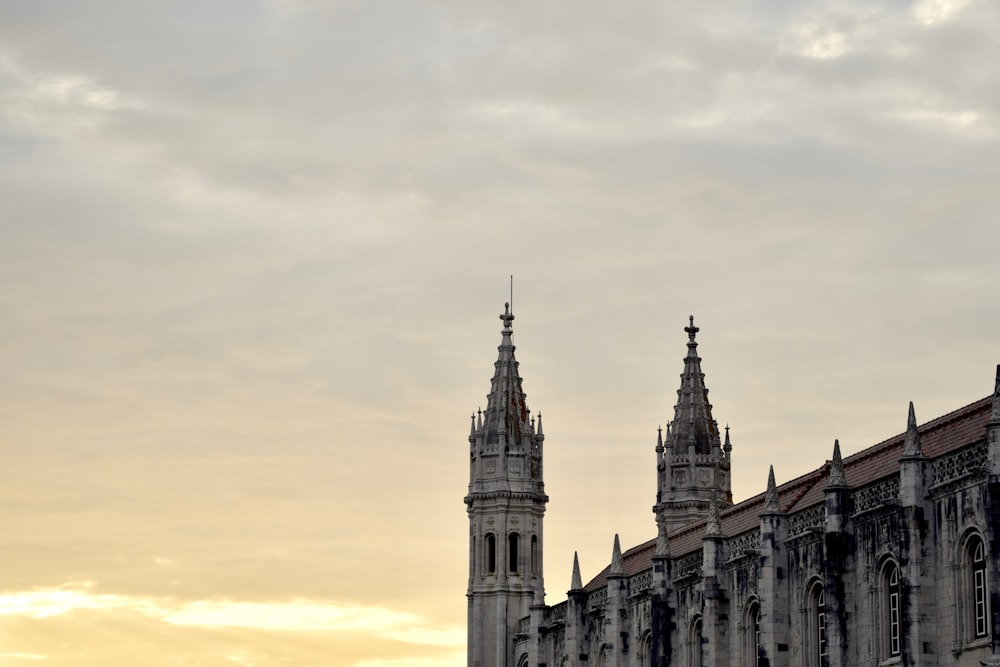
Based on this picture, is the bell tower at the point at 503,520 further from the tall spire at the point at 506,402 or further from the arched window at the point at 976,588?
the arched window at the point at 976,588

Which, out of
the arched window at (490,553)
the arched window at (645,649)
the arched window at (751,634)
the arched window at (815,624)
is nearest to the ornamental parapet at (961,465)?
the arched window at (815,624)

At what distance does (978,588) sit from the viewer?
54969 millimetres

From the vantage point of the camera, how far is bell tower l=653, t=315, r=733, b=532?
333 ft

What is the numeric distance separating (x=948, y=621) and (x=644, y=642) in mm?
27378

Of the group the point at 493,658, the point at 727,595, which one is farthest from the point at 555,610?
the point at 727,595

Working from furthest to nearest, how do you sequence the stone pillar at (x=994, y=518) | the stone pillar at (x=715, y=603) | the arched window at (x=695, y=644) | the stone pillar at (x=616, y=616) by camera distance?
1. the stone pillar at (x=616, y=616)
2. the arched window at (x=695, y=644)
3. the stone pillar at (x=715, y=603)
4. the stone pillar at (x=994, y=518)

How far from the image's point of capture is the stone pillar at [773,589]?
66438mm

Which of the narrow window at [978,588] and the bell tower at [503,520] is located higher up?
the bell tower at [503,520]

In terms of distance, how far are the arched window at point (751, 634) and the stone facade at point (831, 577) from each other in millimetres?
68

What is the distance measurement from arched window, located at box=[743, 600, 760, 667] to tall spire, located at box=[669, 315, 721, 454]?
31450mm

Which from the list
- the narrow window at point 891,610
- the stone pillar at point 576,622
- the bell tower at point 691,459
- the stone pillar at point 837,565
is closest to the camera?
the narrow window at point 891,610

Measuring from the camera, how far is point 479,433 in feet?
344

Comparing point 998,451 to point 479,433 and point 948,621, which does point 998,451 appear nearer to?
point 948,621

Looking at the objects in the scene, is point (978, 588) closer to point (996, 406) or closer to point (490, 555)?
point (996, 406)
